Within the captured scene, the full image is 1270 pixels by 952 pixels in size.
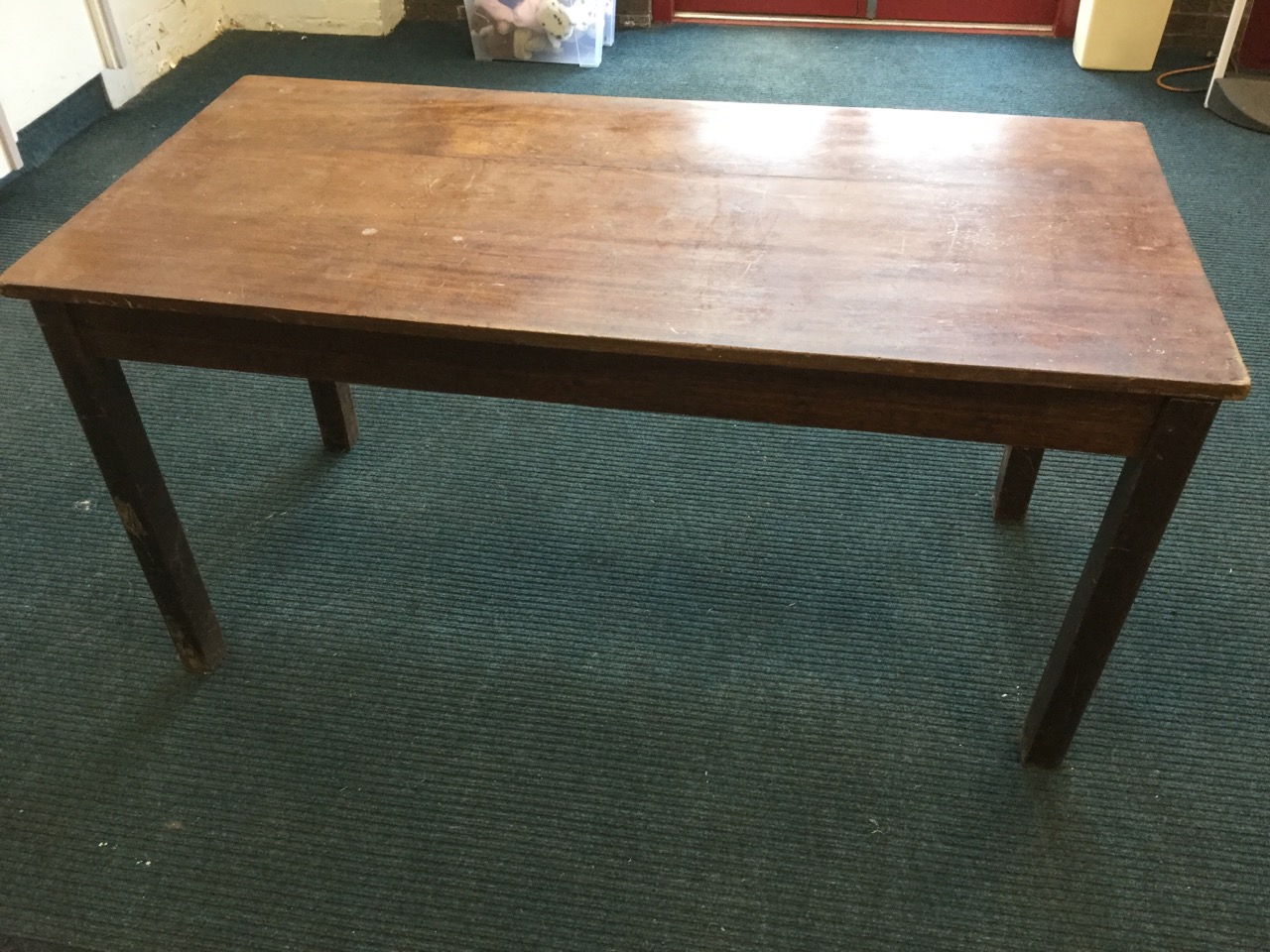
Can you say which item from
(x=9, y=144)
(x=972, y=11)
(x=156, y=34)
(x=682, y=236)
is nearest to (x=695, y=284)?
(x=682, y=236)

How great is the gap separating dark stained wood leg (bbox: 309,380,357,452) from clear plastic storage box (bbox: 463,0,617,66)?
1859 millimetres

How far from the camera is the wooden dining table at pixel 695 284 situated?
103 cm

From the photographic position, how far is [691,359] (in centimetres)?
107

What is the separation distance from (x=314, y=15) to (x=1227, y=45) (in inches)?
113

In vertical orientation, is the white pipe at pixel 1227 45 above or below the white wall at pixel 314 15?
above

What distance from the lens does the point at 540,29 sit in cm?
329

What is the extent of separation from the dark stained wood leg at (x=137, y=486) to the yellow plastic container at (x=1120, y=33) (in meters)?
3.06

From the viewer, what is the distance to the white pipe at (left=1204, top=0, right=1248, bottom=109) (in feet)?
9.30

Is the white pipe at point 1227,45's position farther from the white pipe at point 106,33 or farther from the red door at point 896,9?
the white pipe at point 106,33

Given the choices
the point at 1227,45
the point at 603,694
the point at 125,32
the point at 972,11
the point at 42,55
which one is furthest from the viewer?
the point at 972,11

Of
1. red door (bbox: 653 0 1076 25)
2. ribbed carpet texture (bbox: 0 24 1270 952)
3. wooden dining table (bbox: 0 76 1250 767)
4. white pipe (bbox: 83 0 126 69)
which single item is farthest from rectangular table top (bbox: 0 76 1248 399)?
red door (bbox: 653 0 1076 25)

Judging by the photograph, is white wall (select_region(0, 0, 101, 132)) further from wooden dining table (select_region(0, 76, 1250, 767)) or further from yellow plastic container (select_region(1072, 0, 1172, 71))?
A: yellow plastic container (select_region(1072, 0, 1172, 71))

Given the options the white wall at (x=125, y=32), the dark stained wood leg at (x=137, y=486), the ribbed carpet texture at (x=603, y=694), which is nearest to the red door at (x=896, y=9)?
the white wall at (x=125, y=32)

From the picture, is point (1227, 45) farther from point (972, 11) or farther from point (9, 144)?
point (9, 144)
